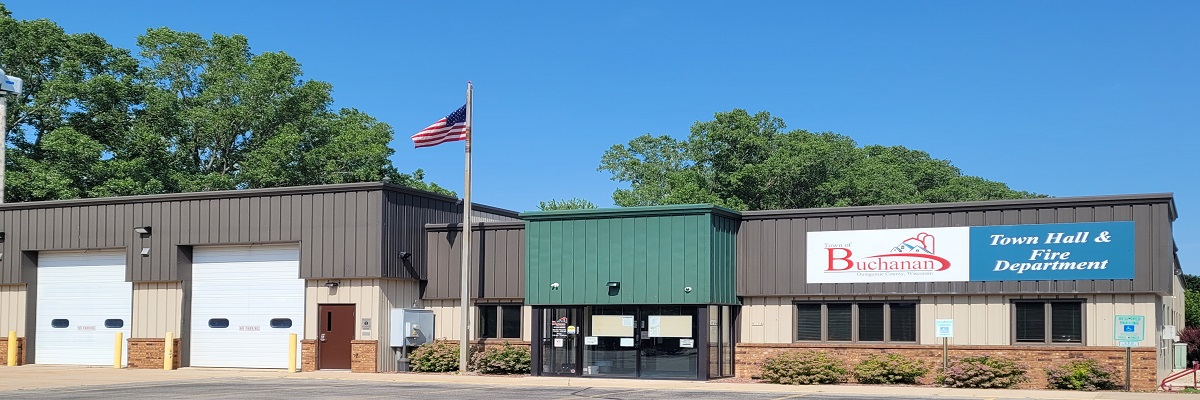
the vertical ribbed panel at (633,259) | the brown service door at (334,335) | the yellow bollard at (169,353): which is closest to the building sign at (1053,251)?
the vertical ribbed panel at (633,259)

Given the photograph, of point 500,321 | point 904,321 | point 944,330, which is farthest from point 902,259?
point 500,321

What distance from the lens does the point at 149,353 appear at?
3438cm

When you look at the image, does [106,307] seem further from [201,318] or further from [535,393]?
[535,393]

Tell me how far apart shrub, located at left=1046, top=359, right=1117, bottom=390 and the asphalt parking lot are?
5.14m

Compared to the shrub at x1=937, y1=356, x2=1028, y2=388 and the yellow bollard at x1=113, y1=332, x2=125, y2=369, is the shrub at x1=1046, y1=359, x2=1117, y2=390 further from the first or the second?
the yellow bollard at x1=113, y1=332, x2=125, y2=369

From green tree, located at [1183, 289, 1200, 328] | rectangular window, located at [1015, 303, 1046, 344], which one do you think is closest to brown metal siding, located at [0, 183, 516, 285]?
rectangular window, located at [1015, 303, 1046, 344]

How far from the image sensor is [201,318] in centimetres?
3462

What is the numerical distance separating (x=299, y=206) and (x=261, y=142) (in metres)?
26.5

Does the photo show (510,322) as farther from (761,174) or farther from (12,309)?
(761,174)

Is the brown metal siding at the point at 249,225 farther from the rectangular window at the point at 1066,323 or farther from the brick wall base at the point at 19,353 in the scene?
the rectangular window at the point at 1066,323

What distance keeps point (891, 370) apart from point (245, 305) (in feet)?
56.2

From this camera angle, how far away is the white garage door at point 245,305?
110ft

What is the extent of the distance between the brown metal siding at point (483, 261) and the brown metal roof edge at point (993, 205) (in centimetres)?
593

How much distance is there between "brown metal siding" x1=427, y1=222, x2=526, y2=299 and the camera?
105ft
